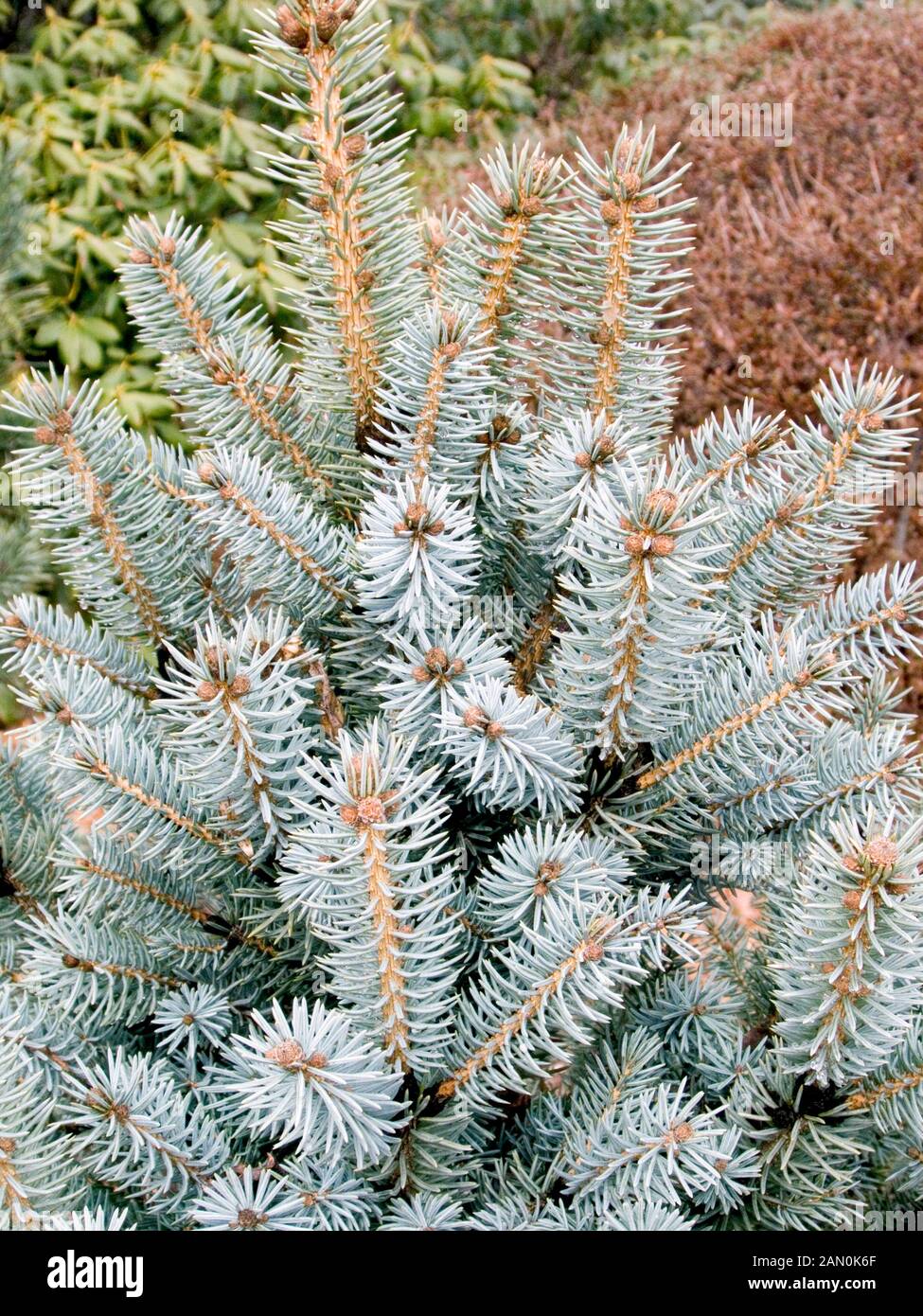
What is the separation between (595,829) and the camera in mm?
959

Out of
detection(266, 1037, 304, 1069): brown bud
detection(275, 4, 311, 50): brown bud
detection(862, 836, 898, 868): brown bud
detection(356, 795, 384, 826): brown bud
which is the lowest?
detection(266, 1037, 304, 1069): brown bud

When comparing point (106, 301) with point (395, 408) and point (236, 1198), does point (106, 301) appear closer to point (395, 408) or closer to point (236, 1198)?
point (395, 408)

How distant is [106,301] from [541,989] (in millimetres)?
3393

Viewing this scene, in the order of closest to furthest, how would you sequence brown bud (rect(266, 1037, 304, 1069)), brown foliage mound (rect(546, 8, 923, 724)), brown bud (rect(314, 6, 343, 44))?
brown bud (rect(266, 1037, 304, 1069)) < brown bud (rect(314, 6, 343, 44)) < brown foliage mound (rect(546, 8, 923, 724))

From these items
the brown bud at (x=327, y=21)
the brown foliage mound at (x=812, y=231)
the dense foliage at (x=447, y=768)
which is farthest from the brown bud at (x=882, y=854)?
the brown foliage mound at (x=812, y=231)

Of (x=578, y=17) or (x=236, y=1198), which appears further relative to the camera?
(x=578, y=17)

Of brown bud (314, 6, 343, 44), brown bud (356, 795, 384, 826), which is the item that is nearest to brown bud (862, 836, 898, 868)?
brown bud (356, 795, 384, 826)

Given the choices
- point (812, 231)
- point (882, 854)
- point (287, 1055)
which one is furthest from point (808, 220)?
point (287, 1055)

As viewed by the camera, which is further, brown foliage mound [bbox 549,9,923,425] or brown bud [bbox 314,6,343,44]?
brown foliage mound [bbox 549,9,923,425]

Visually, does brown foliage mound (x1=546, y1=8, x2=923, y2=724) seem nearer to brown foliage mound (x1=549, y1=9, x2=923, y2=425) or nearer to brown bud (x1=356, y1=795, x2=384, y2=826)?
brown foliage mound (x1=549, y1=9, x2=923, y2=425)

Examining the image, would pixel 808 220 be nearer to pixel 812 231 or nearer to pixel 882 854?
pixel 812 231

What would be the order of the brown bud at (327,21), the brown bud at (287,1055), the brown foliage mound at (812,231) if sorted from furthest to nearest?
the brown foliage mound at (812,231)
the brown bud at (327,21)
the brown bud at (287,1055)

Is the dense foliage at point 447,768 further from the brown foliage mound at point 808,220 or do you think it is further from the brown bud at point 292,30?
the brown foliage mound at point 808,220
